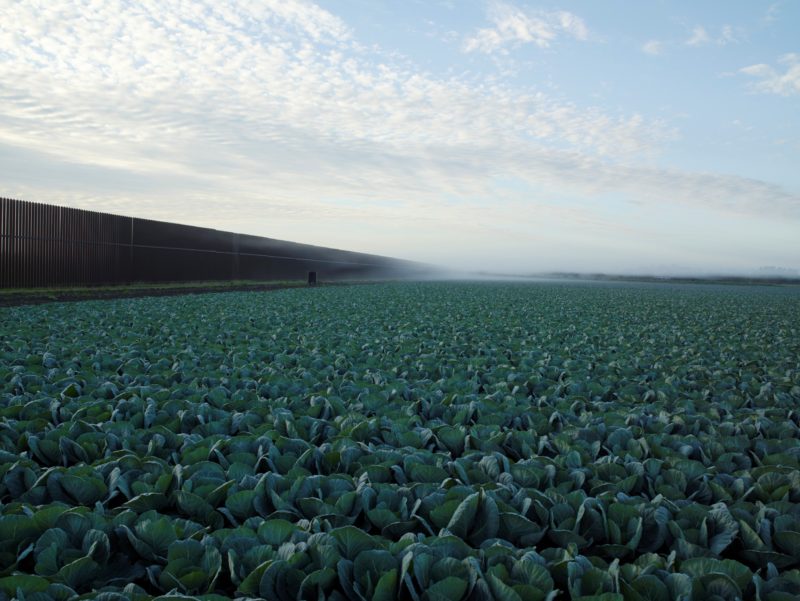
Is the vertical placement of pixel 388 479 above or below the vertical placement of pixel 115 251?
below

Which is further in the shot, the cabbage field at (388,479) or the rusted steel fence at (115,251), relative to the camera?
the rusted steel fence at (115,251)

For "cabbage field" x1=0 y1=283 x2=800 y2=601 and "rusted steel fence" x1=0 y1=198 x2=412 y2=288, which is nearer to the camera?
"cabbage field" x1=0 y1=283 x2=800 y2=601

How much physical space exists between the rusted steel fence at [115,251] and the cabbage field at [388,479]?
45.3 ft

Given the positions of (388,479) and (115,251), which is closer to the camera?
(388,479)

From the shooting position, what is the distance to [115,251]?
23.6 metres

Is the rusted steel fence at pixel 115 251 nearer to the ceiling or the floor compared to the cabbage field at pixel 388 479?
nearer to the ceiling

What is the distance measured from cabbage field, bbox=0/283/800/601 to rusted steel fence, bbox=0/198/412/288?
13809 mm

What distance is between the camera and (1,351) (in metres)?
6.71

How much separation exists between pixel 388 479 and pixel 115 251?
23.1 metres

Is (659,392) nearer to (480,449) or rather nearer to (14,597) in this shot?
(480,449)

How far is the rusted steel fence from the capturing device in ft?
61.7

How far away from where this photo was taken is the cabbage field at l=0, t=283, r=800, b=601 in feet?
7.02

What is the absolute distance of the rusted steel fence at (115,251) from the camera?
18.8 m

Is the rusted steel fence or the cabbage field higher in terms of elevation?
the rusted steel fence
